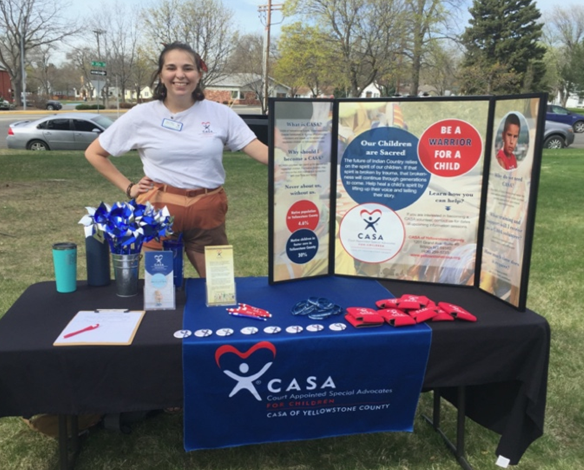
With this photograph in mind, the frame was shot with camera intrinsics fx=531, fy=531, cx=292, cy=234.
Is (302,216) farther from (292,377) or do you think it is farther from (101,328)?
(101,328)

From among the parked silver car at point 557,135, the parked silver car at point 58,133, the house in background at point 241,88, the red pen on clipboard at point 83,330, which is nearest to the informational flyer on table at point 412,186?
the red pen on clipboard at point 83,330

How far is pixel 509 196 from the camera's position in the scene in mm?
2035

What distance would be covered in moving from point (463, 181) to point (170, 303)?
128 centimetres

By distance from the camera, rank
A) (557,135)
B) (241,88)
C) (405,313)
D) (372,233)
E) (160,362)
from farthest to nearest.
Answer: (241,88) < (557,135) < (372,233) < (405,313) < (160,362)

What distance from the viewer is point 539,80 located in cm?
3653

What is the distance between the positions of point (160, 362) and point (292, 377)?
0.45 m

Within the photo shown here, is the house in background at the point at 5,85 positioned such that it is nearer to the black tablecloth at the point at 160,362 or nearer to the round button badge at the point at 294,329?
the black tablecloth at the point at 160,362

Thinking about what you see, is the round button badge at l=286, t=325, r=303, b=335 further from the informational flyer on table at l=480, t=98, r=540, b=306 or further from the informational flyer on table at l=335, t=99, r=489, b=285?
the informational flyer on table at l=480, t=98, r=540, b=306

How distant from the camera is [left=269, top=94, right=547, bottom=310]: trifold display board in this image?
2109mm

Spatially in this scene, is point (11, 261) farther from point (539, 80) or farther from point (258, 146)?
point (539, 80)

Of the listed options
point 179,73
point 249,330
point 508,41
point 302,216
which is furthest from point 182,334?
point 508,41

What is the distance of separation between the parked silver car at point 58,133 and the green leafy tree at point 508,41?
90.8 feet

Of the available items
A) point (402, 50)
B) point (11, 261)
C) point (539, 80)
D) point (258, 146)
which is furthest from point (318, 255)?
point (539, 80)

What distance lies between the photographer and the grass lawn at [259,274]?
2305 mm
